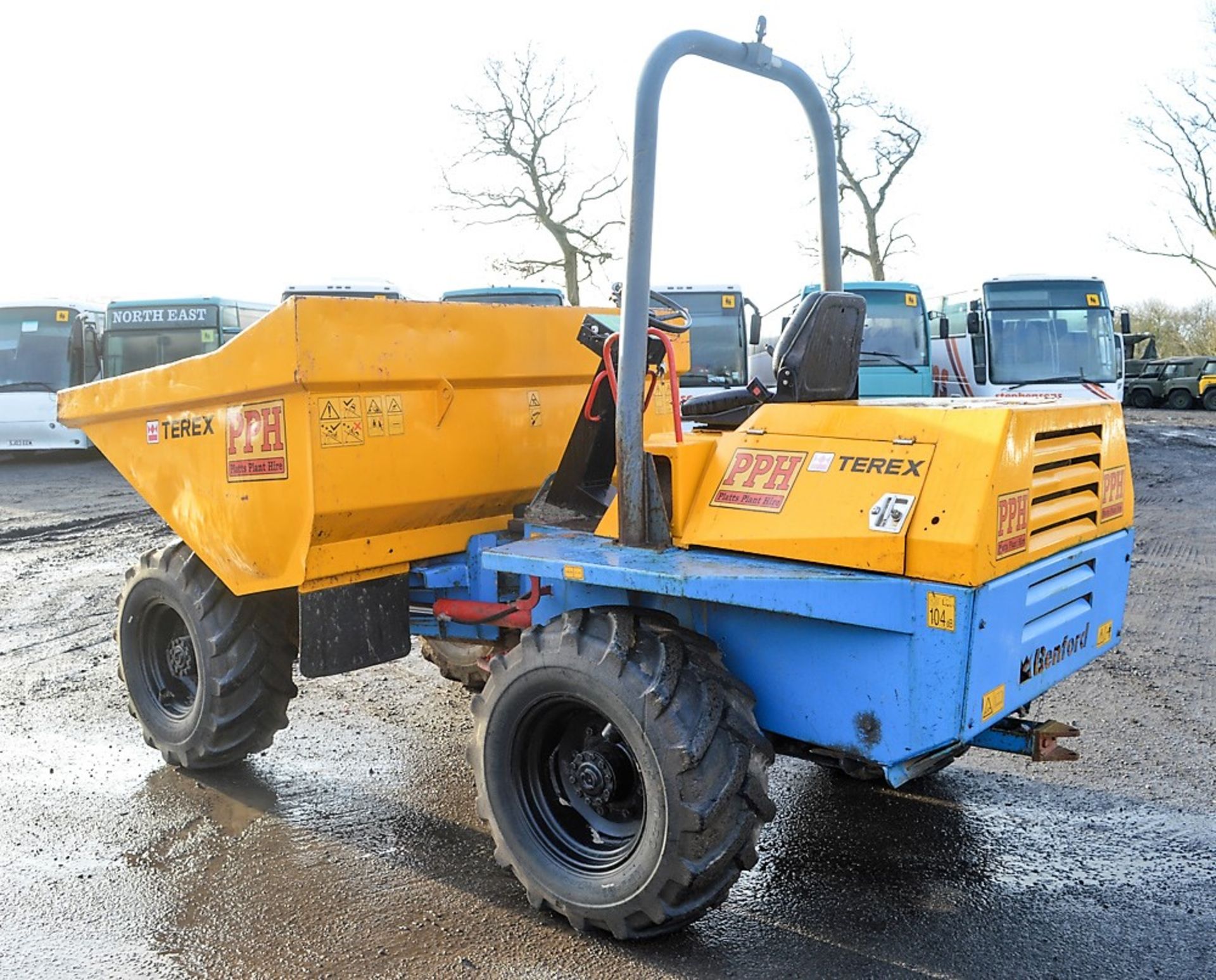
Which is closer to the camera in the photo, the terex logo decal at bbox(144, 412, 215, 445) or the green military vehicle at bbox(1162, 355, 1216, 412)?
the terex logo decal at bbox(144, 412, 215, 445)

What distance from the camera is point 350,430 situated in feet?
13.0

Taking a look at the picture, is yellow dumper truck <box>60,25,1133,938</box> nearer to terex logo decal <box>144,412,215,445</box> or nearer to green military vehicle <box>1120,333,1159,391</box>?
terex logo decal <box>144,412,215,445</box>

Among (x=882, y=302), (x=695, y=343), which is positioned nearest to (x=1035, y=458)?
(x=695, y=343)

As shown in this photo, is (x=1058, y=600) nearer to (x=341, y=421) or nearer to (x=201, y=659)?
(x=341, y=421)

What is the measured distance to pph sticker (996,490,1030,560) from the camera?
299cm

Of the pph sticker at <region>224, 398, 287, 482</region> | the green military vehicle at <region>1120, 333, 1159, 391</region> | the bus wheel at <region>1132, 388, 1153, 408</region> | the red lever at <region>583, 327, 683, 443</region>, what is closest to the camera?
the red lever at <region>583, 327, 683, 443</region>

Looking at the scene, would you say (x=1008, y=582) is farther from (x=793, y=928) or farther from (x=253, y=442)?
(x=253, y=442)

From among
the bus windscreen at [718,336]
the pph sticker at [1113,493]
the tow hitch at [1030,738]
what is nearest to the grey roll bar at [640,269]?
the tow hitch at [1030,738]

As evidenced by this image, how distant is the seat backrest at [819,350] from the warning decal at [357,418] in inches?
54.6

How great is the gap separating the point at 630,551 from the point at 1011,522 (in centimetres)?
114

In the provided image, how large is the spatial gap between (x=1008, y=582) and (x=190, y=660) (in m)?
3.51

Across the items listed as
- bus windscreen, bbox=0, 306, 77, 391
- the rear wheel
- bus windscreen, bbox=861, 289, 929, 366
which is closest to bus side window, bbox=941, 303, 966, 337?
bus windscreen, bbox=861, 289, 929, 366

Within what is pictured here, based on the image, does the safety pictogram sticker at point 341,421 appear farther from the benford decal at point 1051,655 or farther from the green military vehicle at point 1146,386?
the green military vehicle at point 1146,386

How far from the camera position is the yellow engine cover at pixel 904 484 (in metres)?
2.97
